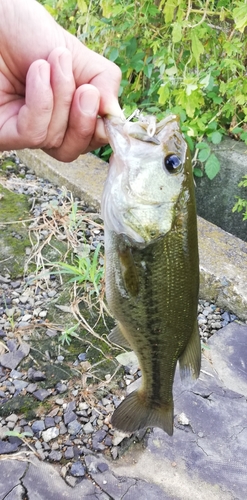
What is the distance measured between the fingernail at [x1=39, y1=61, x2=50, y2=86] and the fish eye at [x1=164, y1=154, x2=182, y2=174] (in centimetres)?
48

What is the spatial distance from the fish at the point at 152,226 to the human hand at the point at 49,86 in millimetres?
127

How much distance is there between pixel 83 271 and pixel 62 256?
0.33m

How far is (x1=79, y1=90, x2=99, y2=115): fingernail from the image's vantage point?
1.63m

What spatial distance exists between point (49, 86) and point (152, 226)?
0.59 m

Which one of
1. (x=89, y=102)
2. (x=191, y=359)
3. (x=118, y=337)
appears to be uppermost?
(x=89, y=102)

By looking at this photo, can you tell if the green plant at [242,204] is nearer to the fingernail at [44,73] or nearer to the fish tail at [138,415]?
the fish tail at [138,415]

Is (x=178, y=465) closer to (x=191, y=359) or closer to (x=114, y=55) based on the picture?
(x=191, y=359)

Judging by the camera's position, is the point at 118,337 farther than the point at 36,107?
Yes

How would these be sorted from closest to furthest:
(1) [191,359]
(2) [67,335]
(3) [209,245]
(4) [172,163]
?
(4) [172,163] → (1) [191,359] → (2) [67,335] → (3) [209,245]

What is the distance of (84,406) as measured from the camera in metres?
2.44

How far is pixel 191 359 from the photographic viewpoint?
5.81 ft

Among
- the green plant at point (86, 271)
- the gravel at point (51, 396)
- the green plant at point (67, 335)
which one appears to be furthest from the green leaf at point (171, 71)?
the green plant at point (67, 335)

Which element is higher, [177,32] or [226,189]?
[177,32]

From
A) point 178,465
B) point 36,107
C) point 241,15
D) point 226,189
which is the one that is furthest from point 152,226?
point 226,189
